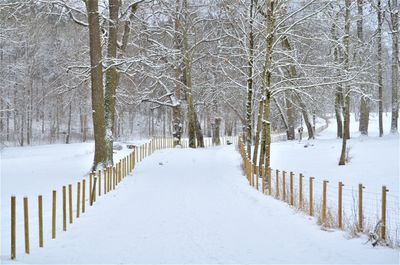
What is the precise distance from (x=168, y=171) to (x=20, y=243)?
1290 cm

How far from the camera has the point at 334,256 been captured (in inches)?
283

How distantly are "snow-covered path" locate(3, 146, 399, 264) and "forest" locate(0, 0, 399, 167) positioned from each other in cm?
460

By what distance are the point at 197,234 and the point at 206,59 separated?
30416 mm

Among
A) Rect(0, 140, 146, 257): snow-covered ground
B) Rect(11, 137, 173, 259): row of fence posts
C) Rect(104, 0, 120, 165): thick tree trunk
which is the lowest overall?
Rect(0, 140, 146, 257): snow-covered ground

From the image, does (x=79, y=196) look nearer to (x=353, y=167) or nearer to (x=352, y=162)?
(x=353, y=167)

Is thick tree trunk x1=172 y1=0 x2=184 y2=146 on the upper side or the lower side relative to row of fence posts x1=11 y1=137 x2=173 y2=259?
upper

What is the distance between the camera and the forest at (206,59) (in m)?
18.5

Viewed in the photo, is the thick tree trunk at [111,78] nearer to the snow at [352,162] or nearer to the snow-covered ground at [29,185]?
the snow-covered ground at [29,185]

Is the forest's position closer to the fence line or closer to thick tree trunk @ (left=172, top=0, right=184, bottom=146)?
thick tree trunk @ (left=172, top=0, right=184, bottom=146)

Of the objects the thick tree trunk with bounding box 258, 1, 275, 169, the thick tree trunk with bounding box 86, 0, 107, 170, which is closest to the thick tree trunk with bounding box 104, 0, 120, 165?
the thick tree trunk with bounding box 86, 0, 107, 170

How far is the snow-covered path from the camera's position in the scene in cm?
716

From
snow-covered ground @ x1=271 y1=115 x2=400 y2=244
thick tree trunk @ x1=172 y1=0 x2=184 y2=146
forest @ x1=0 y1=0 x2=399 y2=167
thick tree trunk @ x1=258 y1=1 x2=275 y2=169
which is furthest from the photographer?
thick tree trunk @ x1=172 y1=0 x2=184 y2=146

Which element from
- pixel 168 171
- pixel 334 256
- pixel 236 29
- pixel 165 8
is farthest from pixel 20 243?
pixel 165 8

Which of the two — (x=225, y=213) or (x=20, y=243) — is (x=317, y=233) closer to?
(x=225, y=213)
